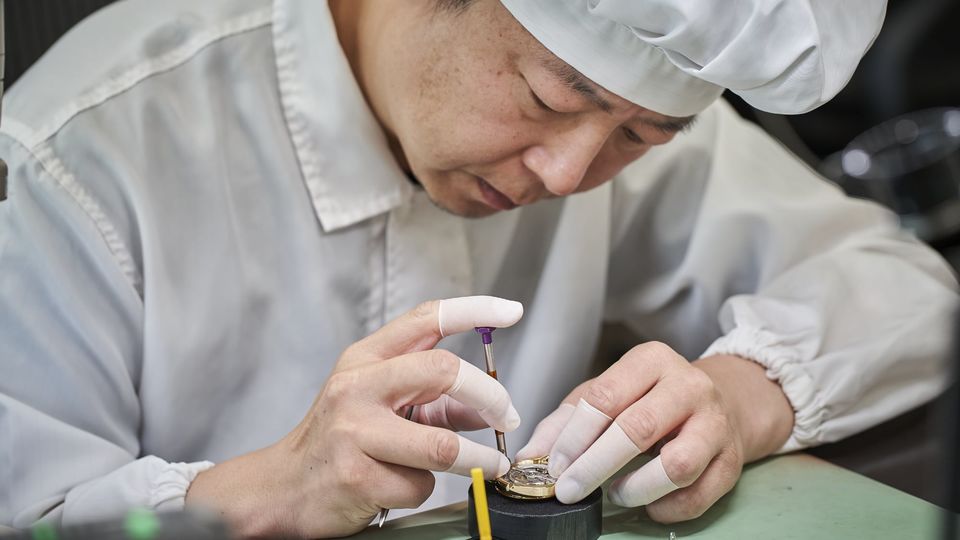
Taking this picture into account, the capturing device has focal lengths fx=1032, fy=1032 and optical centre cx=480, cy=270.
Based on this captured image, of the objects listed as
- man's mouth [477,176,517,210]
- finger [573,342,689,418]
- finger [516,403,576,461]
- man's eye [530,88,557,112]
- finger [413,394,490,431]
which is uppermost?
man's eye [530,88,557,112]

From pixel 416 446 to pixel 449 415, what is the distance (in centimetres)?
15

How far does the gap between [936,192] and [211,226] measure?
2161 mm

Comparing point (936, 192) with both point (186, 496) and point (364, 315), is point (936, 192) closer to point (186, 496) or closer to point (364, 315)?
point (364, 315)

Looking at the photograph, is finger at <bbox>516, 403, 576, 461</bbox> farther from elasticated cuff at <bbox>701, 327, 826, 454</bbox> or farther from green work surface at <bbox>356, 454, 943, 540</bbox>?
elasticated cuff at <bbox>701, 327, 826, 454</bbox>

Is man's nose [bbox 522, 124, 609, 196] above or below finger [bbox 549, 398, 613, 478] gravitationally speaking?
above

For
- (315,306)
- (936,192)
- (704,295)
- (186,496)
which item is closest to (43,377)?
(186,496)

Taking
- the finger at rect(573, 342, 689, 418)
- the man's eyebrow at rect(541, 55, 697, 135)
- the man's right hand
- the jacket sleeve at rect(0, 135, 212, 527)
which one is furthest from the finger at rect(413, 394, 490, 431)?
the man's eyebrow at rect(541, 55, 697, 135)

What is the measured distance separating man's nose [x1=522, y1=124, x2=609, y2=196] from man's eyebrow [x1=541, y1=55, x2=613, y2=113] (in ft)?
0.15

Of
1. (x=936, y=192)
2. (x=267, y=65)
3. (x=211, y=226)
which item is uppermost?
(x=267, y=65)

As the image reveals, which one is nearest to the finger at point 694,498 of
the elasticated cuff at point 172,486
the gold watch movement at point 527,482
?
the gold watch movement at point 527,482

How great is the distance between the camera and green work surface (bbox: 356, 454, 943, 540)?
3.27 feet

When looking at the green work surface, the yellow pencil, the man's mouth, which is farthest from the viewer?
the man's mouth

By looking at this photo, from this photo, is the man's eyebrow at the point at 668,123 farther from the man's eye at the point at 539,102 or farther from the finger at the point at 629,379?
the finger at the point at 629,379

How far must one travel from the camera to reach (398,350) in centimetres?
98
